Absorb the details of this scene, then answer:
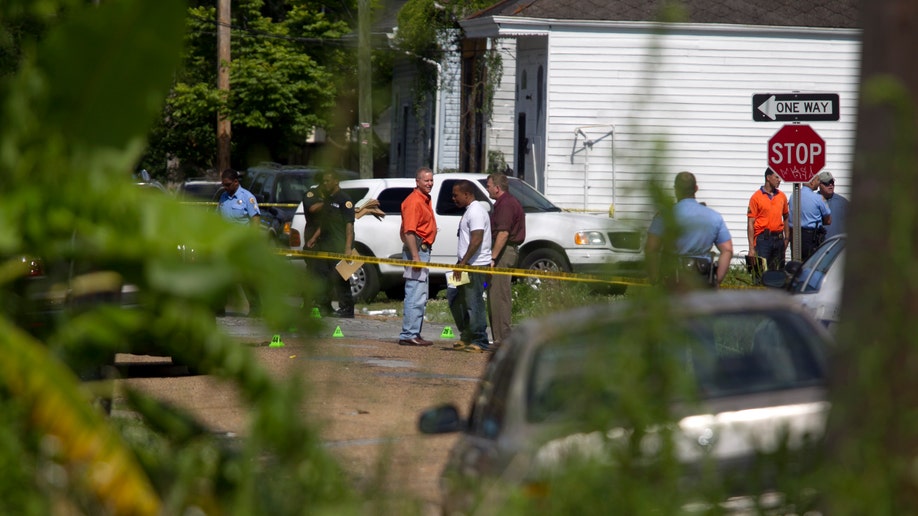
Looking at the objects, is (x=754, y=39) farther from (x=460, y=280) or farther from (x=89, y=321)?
(x=89, y=321)

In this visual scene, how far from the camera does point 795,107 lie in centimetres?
1548

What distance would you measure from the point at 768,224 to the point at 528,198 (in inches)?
143

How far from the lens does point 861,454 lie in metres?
2.79

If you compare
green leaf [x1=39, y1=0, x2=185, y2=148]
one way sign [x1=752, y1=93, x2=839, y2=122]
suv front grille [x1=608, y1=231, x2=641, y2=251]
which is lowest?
suv front grille [x1=608, y1=231, x2=641, y2=251]

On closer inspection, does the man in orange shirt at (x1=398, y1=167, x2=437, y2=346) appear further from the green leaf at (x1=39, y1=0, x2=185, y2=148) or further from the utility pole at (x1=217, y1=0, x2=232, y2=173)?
the utility pole at (x1=217, y1=0, x2=232, y2=173)

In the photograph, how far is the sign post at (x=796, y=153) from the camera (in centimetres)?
1631

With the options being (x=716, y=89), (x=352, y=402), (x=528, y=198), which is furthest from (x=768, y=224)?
(x=352, y=402)

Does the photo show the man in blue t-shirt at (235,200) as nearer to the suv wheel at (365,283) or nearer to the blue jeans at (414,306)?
the blue jeans at (414,306)

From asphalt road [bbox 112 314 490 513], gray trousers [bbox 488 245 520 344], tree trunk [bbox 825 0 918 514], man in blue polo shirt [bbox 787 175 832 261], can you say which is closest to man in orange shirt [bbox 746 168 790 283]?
man in blue polo shirt [bbox 787 175 832 261]

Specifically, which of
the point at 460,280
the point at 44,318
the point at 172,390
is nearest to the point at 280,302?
the point at 44,318

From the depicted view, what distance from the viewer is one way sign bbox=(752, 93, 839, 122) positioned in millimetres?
15336

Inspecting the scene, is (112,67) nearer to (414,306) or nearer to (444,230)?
(414,306)

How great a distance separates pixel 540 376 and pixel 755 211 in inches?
567

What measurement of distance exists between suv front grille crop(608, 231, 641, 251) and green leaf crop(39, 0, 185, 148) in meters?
0.99
